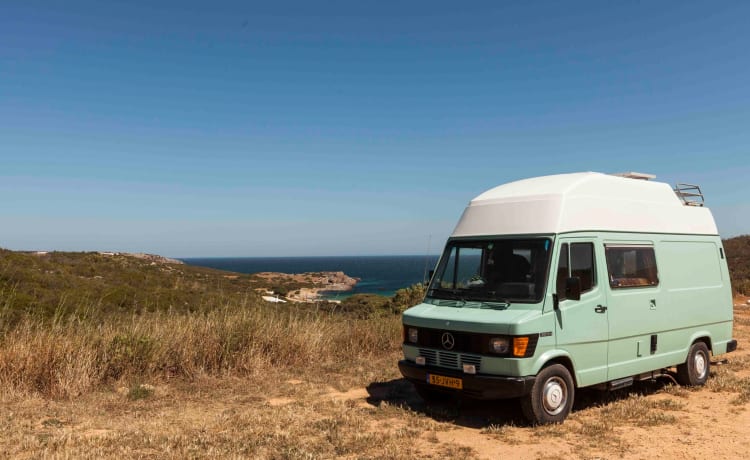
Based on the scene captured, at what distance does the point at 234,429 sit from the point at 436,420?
2.66 meters

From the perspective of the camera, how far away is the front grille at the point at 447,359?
701cm

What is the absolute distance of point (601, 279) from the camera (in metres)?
7.62

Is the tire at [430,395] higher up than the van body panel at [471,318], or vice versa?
the van body panel at [471,318]

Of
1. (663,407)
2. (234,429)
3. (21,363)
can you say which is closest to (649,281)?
(663,407)

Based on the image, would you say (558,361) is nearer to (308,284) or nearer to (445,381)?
(445,381)

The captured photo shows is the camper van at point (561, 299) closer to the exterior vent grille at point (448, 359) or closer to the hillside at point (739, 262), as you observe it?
the exterior vent grille at point (448, 359)

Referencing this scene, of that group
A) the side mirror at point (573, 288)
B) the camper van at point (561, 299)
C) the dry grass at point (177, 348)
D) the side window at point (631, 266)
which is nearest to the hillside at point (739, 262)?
the camper van at point (561, 299)

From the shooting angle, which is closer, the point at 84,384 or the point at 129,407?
the point at 129,407

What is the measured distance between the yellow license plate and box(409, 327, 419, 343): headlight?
1.82ft

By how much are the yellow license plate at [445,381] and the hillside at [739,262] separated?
23.3 m

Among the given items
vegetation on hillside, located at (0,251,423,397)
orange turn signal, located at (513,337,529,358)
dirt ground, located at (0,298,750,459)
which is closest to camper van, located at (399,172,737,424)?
orange turn signal, located at (513,337,529,358)

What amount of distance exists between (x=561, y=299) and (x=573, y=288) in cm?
25

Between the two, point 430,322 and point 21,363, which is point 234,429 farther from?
point 21,363

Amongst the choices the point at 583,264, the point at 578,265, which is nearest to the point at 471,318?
the point at 578,265
